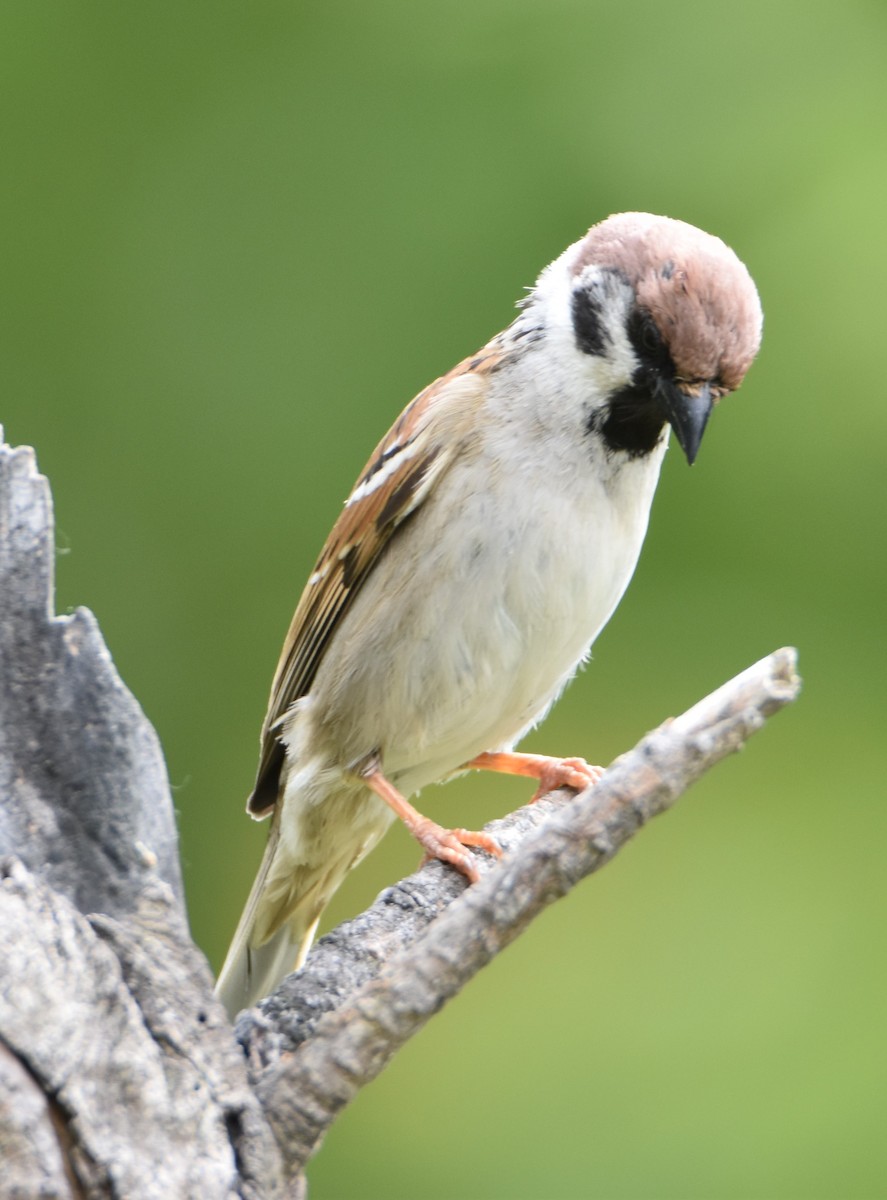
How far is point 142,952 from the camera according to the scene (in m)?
1.47

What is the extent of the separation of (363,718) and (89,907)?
1084mm

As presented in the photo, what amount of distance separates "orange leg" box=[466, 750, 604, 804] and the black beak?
0.66 meters

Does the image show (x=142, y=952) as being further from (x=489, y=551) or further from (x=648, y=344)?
(x=648, y=344)

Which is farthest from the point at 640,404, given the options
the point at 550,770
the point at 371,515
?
the point at 550,770

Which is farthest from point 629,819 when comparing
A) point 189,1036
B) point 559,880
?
point 189,1036

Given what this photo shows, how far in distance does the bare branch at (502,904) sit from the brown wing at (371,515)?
3.78ft

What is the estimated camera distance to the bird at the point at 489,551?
2238mm

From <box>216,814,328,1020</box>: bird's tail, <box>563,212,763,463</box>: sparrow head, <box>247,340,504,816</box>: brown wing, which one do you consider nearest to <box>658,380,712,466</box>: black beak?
<box>563,212,763,463</box>: sparrow head

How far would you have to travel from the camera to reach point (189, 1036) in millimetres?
1459

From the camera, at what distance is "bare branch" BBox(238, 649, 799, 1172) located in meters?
1.40

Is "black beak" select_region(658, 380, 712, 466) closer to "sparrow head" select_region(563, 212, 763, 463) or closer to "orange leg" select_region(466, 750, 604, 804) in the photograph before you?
→ "sparrow head" select_region(563, 212, 763, 463)

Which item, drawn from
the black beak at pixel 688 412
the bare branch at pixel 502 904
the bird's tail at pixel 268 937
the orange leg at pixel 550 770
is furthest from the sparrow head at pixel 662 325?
the bird's tail at pixel 268 937

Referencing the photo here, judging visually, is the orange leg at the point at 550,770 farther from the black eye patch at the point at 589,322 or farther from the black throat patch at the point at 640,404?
the black eye patch at the point at 589,322

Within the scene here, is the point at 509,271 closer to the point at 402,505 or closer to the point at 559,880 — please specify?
the point at 402,505
